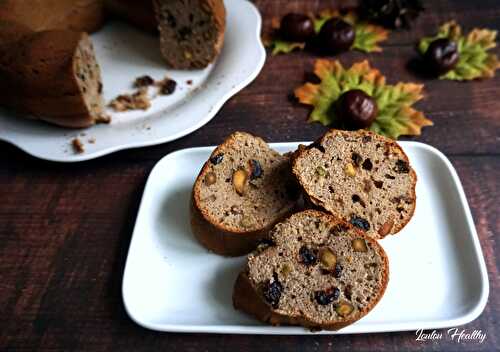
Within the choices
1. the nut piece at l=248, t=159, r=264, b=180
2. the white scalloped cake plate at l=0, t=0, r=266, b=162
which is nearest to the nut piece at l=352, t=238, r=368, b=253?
the nut piece at l=248, t=159, r=264, b=180

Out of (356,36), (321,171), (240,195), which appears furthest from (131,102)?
(356,36)

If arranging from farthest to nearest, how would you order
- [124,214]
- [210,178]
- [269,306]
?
1. [124,214]
2. [210,178]
3. [269,306]

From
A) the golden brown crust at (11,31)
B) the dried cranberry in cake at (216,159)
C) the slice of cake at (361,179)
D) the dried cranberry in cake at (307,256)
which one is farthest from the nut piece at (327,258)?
the golden brown crust at (11,31)

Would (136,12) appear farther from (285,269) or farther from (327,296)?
(327,296)

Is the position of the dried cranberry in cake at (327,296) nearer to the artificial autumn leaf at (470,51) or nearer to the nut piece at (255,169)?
the nut piece at (255,169)

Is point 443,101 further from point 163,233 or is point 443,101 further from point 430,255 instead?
point 163,233

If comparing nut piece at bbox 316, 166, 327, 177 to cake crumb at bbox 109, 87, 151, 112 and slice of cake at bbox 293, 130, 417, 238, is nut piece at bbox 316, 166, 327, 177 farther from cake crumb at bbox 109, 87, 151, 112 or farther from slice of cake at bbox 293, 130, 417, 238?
cake crumb at bbox 109, 87, 151, 112

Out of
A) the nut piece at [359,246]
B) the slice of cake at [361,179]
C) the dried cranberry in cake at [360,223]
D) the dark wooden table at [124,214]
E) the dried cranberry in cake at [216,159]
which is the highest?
the slice of cake at [361,179]
